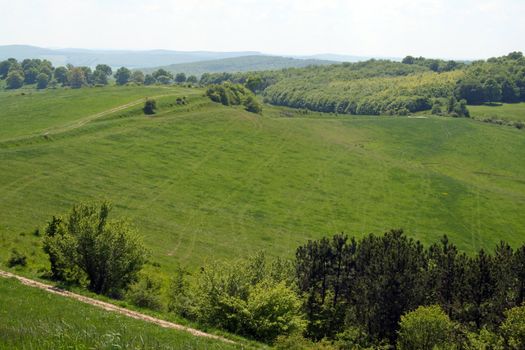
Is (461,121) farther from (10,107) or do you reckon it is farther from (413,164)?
(10,107)

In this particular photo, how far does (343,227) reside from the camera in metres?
95.3

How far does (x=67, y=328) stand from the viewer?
21.2m

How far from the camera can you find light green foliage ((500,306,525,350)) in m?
36.6

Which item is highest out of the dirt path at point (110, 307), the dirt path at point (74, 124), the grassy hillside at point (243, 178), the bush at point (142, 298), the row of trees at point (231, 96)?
the row of trees at point (231, 96)

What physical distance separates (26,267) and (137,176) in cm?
5614

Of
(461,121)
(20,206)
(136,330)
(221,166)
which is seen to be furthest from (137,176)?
(461,121)

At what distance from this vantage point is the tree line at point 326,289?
36.0m

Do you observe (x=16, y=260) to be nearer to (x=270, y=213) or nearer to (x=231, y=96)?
(x=270, y=213)

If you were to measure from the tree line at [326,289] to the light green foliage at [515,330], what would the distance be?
9 centimetres

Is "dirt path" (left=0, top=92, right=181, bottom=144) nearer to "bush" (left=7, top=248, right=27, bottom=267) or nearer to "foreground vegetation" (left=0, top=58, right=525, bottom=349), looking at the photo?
"foreground vegetation" (left=0, top=58, right=525, bottom=349)

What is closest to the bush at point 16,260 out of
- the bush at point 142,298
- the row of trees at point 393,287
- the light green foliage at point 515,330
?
the bush at point 142,298

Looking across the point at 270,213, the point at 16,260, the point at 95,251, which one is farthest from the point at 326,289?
the point at 270,213

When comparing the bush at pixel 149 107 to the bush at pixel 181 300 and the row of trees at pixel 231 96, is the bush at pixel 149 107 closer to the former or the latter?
the row of trees at pixel 231 96

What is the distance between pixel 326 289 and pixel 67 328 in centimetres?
3474
